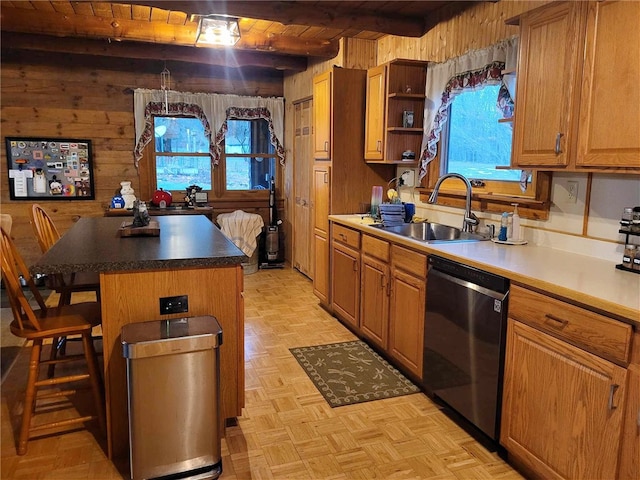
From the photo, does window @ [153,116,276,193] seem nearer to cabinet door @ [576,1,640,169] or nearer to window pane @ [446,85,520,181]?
window pane @ [446,85,520,181]

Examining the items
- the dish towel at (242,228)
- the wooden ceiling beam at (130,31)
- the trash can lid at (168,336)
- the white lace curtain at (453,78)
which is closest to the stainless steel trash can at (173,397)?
the trash can lid at (168,336)

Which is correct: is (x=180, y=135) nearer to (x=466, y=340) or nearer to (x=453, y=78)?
(x=453, y=78)

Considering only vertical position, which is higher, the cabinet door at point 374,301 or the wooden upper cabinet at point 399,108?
the wooden upper cabinet at point 399,108

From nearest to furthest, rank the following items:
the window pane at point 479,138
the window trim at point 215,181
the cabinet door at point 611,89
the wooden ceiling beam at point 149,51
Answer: the cabinet door at point 611,89 → the window pane at point 479,138 → the wooden ceiling beam at point 149,51 → the window trim at point 215,181

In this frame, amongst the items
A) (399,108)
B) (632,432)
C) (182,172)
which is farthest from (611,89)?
(182,172)

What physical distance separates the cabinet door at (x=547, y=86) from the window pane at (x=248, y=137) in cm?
423

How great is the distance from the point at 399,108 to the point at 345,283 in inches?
55.4

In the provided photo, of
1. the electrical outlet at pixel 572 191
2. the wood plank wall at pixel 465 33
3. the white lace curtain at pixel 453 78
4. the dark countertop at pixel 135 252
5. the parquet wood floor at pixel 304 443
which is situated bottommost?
the parquet wood floor at pixel 304 443

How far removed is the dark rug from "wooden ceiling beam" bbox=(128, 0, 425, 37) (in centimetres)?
238

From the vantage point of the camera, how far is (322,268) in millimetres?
4422

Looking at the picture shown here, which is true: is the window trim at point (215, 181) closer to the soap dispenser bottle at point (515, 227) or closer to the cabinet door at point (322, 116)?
the cabinet door at point (322, 116)

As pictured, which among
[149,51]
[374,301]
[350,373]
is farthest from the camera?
[149,51]

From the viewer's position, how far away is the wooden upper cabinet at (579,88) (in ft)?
6.37

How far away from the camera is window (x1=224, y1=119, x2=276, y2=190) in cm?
618
